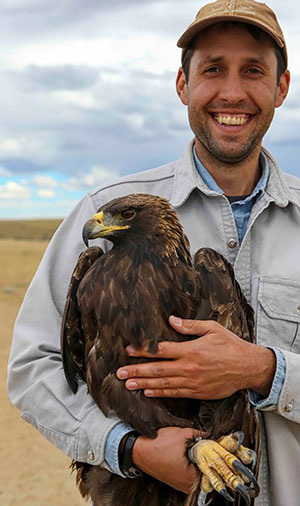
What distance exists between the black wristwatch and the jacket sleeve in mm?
105

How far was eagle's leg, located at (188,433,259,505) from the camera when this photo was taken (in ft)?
9.29

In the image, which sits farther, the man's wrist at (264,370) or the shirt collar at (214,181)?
the shirt collar at (214,181)

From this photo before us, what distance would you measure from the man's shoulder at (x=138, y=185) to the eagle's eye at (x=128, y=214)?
432mm

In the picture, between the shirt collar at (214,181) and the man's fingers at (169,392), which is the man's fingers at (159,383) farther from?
the shirt collar at (214,181)

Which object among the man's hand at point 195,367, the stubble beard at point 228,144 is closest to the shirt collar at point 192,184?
the stubble beard at point 228,144

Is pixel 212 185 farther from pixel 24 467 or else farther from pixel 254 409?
pixel 24 467

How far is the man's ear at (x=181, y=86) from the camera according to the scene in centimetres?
399

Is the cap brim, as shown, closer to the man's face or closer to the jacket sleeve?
the man's face

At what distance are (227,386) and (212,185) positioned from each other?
1.18 metres

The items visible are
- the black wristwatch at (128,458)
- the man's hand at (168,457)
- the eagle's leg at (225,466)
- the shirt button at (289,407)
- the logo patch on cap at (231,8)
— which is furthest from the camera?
the logo patch on cap at (231,8)

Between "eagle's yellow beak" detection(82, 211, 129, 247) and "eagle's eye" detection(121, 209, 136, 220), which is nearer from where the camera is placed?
"eagle's yellow beak" detection(82, 211, 129, 247)

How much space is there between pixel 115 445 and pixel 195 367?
511 mm

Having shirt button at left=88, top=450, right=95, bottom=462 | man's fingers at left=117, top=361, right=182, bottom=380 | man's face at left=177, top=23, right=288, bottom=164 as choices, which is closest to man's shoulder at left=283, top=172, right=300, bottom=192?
man's face at left=177, top=23, right=288, bottom=164

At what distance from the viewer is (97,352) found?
3.17 meters
